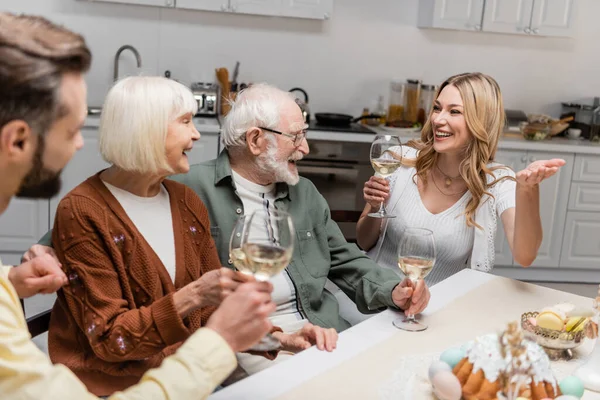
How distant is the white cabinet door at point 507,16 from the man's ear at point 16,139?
4.01 meters

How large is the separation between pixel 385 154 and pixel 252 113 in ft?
1.59

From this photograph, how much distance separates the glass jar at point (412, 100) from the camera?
4734 millimetres

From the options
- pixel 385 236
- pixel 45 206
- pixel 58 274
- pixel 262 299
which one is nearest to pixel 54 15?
pixel 45 206

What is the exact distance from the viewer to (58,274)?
1.47 meters

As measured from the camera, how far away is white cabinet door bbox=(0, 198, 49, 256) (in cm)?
412

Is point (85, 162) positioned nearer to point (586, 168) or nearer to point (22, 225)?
point (22, 225)

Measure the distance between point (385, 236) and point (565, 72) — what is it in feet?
10.4

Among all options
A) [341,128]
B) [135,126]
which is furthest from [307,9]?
[135,126]

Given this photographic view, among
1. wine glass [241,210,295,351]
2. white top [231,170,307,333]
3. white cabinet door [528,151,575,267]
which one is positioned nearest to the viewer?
wine glass [241,210,295,351]

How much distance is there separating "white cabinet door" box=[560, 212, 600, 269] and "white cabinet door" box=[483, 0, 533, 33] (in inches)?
49.9

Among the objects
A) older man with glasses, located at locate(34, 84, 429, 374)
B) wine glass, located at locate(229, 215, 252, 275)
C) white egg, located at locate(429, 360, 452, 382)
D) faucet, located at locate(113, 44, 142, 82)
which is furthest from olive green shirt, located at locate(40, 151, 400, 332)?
faucet, located at locate(113, 44, 142, 82)

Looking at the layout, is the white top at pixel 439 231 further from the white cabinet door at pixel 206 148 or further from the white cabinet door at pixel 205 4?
the white cabinet door at pixel 205 4

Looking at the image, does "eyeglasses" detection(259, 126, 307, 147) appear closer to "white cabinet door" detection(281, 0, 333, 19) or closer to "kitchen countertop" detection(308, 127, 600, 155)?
"kitchen countertop" detection(308, 127, 600, 155)

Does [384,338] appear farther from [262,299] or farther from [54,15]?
[54,15]
